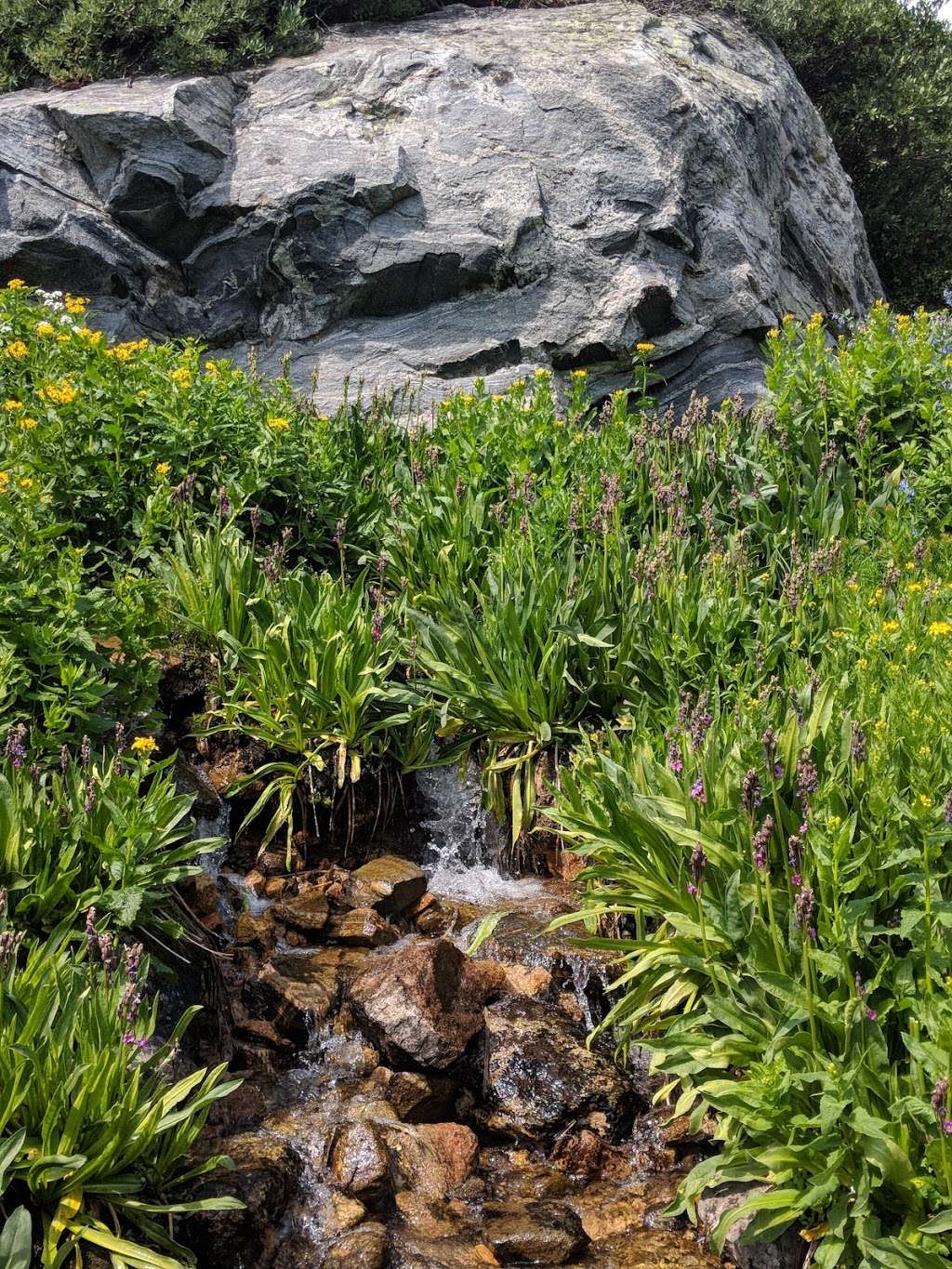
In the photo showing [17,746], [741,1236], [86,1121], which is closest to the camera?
[86,1121]

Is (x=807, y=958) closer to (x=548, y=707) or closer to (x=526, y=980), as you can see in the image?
(x=526, y=980)

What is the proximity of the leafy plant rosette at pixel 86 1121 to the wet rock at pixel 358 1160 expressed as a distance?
51 cm

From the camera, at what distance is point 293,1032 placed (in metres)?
4.09

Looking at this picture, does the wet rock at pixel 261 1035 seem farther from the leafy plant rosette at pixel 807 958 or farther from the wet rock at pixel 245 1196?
the leafy plant rosette at pixel 807 958

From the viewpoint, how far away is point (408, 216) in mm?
9383

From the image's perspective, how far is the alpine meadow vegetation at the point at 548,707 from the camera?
112 inches

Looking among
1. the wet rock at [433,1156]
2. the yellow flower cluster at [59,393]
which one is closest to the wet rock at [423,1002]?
the wet rock at [433,1156]

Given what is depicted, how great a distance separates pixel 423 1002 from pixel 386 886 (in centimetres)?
91

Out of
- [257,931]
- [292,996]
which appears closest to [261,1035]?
[292,996]

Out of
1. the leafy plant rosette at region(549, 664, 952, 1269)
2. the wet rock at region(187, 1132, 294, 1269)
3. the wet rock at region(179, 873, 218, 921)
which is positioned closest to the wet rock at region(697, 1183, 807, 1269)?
the leafy plant rosette at region(549, 664, 952, 1269)

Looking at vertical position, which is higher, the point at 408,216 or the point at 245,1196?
the point at 408,216

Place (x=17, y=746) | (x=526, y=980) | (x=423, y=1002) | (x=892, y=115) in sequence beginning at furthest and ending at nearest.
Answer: (x=892, y=115), (x=526, y=980), (x=423, y=1002), (x=17, y=746)

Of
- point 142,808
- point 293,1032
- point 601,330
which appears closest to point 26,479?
point 142,808

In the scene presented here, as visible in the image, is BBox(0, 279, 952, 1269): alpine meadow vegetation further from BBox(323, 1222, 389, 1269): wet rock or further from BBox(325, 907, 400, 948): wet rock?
BBox(325, 907, 400, 948): wet rock
